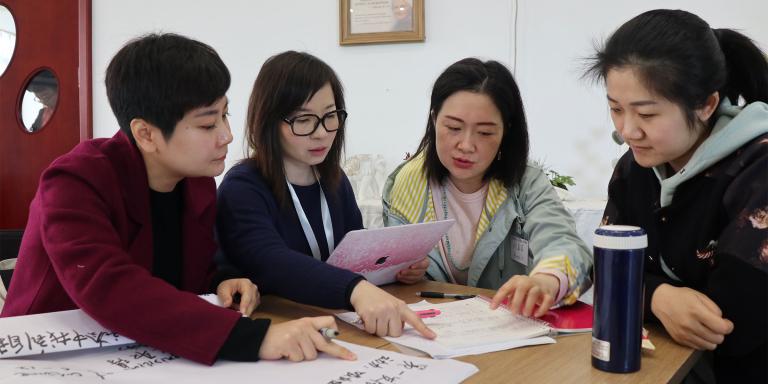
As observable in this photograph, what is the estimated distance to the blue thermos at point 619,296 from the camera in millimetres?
750

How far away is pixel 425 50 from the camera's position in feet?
10.4

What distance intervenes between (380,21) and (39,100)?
88.3 inches

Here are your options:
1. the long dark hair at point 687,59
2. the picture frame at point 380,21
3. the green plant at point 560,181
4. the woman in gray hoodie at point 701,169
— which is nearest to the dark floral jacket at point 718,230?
the woman in gray hoodie at point 701,169

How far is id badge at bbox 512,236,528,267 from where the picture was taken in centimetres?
144

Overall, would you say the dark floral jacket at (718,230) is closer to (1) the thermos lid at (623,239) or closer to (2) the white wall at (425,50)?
(1) the thermos lid at (623,239)

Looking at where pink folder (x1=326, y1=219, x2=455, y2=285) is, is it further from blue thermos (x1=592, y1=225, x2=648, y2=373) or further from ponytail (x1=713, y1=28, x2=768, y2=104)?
ponytail (x1=713, y1=28, x2=768, y2=104)

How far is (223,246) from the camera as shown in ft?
4.16

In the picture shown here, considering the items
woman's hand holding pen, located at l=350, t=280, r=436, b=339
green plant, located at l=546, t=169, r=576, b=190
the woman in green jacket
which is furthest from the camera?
green plant, located at l=546, t=169, r=576, b=190

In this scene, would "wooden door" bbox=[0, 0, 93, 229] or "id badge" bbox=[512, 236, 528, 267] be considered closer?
"id badge" bbox=[512, 236, 528, 267]

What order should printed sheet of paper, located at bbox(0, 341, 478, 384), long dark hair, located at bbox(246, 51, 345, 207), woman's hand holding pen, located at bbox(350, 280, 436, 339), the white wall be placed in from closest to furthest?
printed sheet of paper, located at bbox(0, 341, 478, 384)
woman's hand holding pen, located at bbox(350, 280, 436, 339)
long dark hair, located at bbox(246, 51, 345, 207)
the white wall

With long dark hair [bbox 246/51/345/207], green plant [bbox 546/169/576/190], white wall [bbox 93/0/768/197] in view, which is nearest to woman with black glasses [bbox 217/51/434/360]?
long dark hair [bbox 246/51/345/207]

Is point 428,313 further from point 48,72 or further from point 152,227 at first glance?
point 48,72

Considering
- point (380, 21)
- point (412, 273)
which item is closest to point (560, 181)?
point (380, 21)

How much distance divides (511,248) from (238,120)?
2.48 meters
